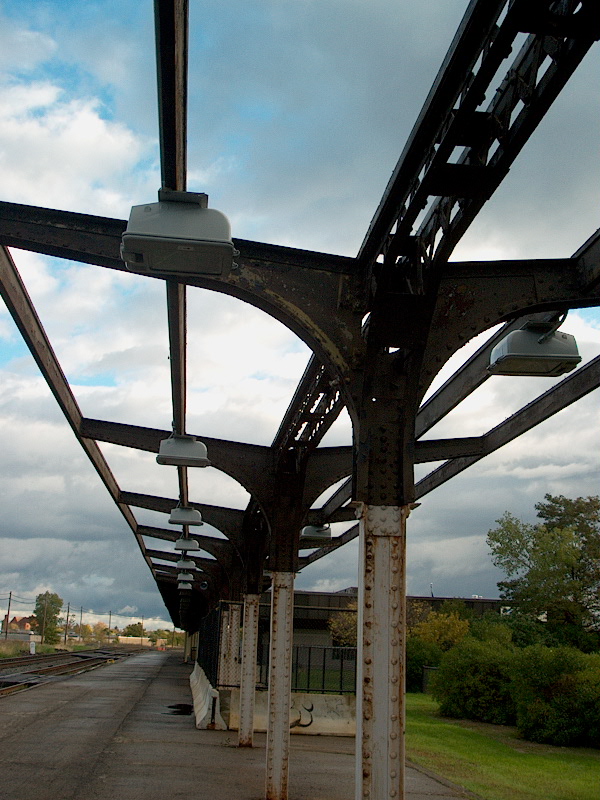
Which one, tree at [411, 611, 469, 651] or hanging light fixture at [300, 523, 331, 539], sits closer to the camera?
hanging light fixture at [300, 523, 331, 539]

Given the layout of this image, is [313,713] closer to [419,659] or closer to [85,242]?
[85,242]

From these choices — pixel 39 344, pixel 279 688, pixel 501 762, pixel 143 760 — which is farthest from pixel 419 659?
pixel 39 344

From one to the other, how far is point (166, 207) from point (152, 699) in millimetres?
28168

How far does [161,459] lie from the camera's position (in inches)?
445

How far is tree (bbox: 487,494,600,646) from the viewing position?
1731 inches

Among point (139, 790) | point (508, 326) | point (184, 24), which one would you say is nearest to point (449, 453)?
point (508, 326)

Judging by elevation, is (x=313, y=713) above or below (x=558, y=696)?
below

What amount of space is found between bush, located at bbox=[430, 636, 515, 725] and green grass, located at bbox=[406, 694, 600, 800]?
0.93 metres

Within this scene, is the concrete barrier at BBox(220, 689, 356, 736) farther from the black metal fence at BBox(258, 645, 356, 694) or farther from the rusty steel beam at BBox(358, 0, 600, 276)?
the rusty steel beam at BBox(358, 0, 600, 276)

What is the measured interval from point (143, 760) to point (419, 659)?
28487 millimetres

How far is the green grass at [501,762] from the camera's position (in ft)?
45.5

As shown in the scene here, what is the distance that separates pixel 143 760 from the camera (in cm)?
1519

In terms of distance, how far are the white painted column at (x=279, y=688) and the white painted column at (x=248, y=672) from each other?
4.89m

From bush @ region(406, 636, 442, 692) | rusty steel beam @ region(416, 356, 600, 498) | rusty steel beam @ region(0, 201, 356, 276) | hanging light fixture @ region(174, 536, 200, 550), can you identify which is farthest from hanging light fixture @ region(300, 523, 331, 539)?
bush @ region(406, 636, 442, 692)
